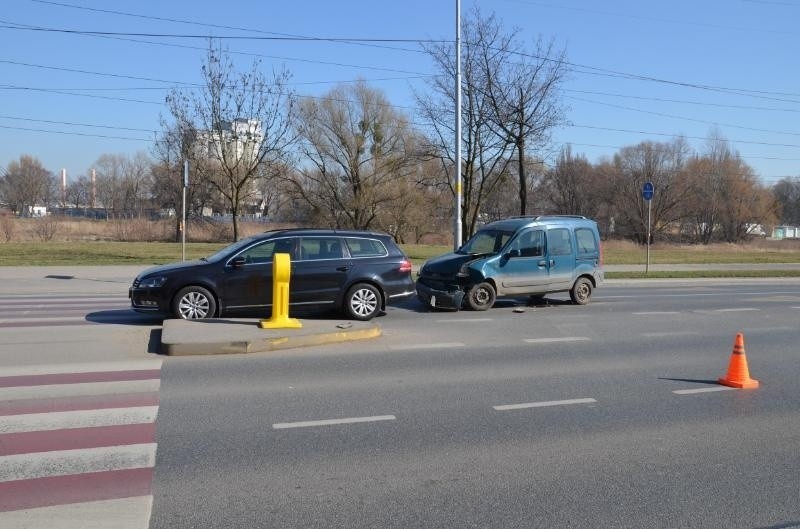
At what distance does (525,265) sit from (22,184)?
8004 centimetres

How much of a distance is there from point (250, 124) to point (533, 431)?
26.4m

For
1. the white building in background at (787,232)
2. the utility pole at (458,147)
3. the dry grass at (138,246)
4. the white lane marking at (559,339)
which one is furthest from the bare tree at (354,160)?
the white building in background at (787,232)

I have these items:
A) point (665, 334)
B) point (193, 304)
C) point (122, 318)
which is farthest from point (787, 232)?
point (122, 318)

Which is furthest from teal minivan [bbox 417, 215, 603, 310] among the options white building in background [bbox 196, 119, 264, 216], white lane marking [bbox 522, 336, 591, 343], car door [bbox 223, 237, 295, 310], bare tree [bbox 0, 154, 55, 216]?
bare tree [bbox 0, 154, 55, 216]

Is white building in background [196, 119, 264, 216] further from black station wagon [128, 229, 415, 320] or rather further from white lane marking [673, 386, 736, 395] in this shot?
white lane marking [673, 386, 736, 395]

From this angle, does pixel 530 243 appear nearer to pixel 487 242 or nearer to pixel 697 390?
pixel 487 242

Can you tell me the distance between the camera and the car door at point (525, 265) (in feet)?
49.5

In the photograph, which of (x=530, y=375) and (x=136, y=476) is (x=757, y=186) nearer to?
(x=530, y=375)

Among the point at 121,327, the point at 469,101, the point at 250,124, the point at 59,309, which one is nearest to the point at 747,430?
the point at 121,327

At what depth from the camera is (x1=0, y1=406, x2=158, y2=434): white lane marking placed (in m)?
6.02

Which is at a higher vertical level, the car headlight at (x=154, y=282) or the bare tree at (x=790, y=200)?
the bare tree at (x=790, y=200)

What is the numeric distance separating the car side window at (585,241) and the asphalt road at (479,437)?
204 inches

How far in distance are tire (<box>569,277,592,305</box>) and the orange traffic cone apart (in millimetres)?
7765

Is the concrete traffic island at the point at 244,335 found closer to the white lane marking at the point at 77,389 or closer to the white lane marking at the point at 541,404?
the white lane marking at the point at 77,389
